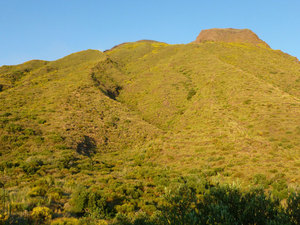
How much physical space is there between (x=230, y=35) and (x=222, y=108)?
3817 inches

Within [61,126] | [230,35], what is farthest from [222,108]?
[230,35]

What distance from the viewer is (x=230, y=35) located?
108000 mm

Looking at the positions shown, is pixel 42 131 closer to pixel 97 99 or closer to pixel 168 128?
pixel 97 99

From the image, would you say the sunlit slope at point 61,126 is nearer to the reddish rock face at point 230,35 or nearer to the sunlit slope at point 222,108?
the sunlit slope at point 222,108

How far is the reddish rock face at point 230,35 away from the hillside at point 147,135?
173 ft

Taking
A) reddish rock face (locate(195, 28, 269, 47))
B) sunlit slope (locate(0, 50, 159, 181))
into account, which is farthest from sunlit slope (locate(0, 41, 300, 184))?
reddish rock face (locate(195, 28, 269, 47))

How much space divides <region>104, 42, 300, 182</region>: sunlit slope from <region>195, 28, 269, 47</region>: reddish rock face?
128 ft

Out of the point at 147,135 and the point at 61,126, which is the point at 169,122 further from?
the point at 61,126

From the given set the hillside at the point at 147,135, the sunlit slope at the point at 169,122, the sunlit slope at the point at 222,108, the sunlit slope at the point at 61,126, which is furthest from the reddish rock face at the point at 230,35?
the sunlit slope at the point at 61,126

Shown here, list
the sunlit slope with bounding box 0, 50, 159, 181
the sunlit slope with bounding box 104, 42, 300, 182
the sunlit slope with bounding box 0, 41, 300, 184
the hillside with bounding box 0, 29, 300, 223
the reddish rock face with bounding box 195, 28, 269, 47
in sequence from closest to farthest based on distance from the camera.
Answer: the hillside with bounding box 0, 29, 300, 223 → the sunlit slope with bounding box 0, 41, 300, 184 → the sunlit slope with bounding box 0, 50, 159, 181 → the sunlit slope with bounding box 104, 42, 300, 182 → the reddish rock face with bounding box 195, 28, 269, 47

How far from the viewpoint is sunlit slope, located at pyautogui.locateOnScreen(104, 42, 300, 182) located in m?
18.2

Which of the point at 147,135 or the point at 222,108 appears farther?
the point at 222,108

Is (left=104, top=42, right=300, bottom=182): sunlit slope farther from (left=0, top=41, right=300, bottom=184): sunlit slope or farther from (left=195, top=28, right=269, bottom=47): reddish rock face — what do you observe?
(left=195, top=28, right=269, bottom=47): reddish rock face

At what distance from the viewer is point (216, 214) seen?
6.11m
